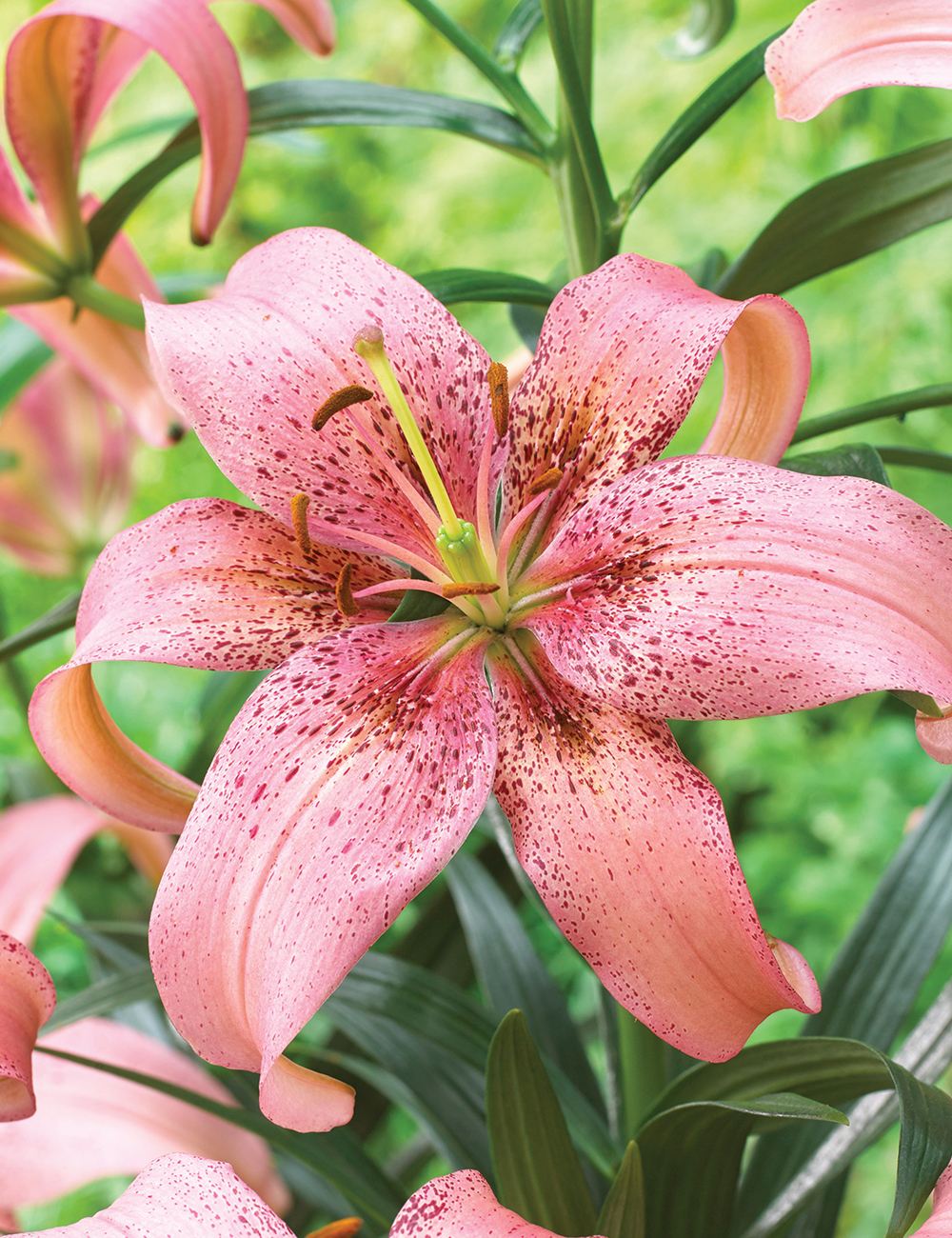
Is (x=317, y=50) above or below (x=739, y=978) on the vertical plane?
above

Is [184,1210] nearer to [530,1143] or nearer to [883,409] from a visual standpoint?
[530,1143]

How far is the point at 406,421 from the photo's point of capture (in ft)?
0.90

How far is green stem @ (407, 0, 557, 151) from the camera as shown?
38 centimetres

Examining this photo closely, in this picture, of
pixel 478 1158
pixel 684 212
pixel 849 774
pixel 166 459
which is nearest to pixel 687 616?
pixel 478 1158

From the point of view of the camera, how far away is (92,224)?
438 mm

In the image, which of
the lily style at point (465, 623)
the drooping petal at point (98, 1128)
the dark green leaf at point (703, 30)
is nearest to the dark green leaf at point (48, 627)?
the lily style at point (465, 623)

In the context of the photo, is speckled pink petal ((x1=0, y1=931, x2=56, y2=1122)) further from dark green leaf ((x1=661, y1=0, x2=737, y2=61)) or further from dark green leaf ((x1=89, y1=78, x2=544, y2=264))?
dark green leaf ((x1=661, y1=0, x2=737, y2=61))

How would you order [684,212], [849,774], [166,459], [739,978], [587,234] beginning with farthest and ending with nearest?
[166,459] < [684,212] < [849,774] < [587,234] < [739,978]

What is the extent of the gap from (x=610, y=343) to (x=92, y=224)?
259 millimetres

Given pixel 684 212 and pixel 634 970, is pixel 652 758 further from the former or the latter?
pixel 684 212

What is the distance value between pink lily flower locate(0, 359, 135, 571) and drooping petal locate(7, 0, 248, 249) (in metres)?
0.30

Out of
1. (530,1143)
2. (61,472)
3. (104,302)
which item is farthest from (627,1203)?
(61,472)

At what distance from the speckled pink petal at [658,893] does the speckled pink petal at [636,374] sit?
0.22 ft

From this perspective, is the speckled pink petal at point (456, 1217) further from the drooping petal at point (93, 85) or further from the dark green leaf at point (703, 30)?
the dark green leaf at point (703, 30)
